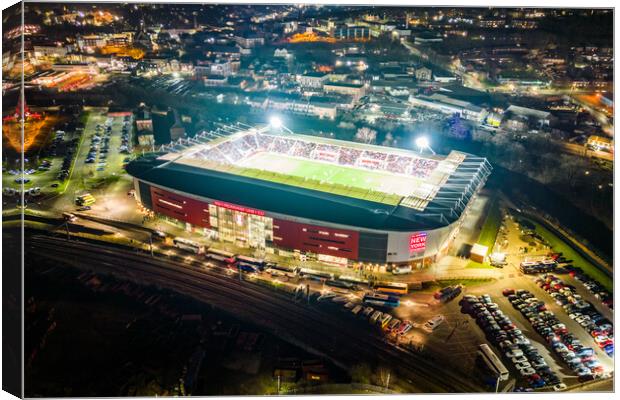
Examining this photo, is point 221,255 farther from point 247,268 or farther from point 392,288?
point 392,288

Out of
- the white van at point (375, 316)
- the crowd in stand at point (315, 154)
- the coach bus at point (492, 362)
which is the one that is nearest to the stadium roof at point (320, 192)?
the crowd in stand at point (315, 154)

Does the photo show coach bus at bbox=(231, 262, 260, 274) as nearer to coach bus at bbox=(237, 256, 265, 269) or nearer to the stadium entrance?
coach bus at bbox=(237, 256, 265, 269)

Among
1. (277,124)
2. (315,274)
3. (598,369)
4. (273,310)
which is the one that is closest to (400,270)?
(315,274)

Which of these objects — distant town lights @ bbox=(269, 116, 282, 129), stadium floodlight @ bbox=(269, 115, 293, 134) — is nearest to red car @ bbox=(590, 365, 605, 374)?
stadium floodlight @ bbox=(269, 115, 293, 134)

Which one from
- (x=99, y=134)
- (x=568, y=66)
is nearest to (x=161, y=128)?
(x=99, y=134)

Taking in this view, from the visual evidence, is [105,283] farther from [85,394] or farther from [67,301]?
[85,394]

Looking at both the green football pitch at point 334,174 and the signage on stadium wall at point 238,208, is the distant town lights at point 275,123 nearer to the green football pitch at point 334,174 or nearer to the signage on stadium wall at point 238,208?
the green football pitch at point 334,174
